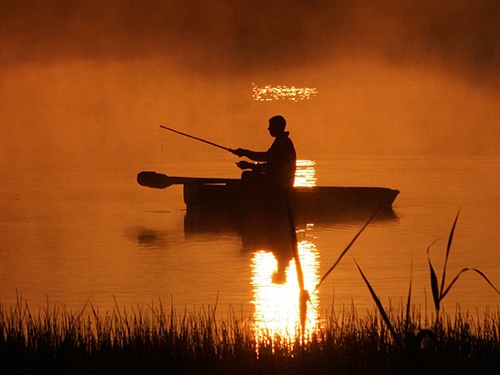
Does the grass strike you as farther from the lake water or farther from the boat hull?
the boat hull

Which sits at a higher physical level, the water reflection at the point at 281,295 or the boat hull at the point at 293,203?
the boat hull at the point at 293,203

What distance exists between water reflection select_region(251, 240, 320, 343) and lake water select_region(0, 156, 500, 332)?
21 millimetres

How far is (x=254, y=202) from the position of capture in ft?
56.4

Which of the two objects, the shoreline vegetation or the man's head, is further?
the man's head

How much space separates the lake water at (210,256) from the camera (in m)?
10.6

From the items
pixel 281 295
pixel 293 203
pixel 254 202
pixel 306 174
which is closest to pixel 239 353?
pixel 281 295

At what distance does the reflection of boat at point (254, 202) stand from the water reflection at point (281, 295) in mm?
2067

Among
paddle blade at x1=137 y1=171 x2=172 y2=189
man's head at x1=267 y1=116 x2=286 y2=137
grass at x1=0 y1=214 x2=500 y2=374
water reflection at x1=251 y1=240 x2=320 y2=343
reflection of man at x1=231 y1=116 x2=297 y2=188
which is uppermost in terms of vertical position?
man's head at x1=267 y1=116 x2=286 y2=137

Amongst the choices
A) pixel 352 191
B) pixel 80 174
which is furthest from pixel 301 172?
pixel 352 191

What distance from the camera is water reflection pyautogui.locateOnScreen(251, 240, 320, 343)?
8.07 metres

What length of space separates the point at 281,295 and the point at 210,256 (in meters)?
3.51

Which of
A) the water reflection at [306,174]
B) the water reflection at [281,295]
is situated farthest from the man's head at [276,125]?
the water reflection at [306,174]

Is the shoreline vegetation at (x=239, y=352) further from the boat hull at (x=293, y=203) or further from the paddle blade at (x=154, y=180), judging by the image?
the paddle blade at (x=154, y=180)

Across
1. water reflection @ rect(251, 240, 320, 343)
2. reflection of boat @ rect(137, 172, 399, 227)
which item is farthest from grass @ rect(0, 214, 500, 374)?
reflection of boat @ rect(137, 172, 399, 227)
